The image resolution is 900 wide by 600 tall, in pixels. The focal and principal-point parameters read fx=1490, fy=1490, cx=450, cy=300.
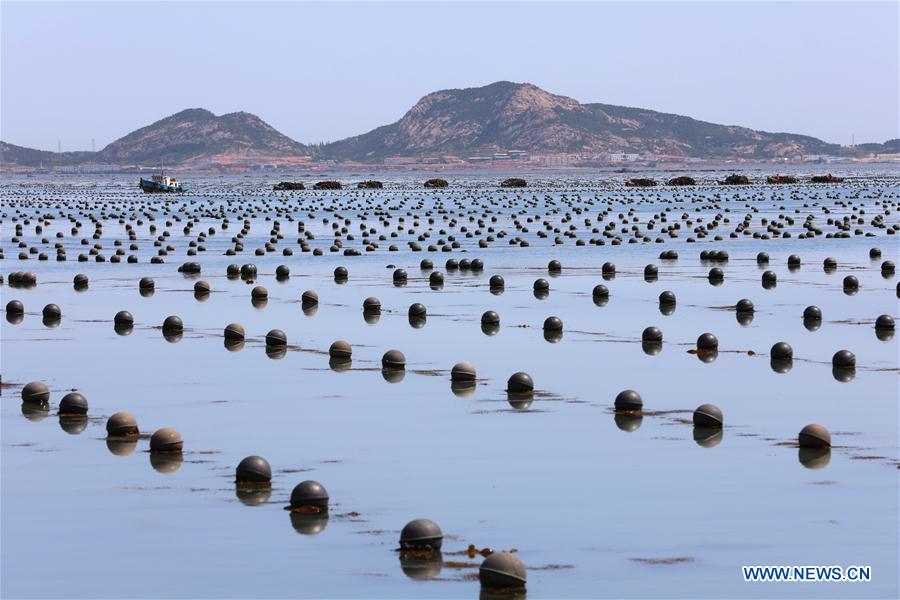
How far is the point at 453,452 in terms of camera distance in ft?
67.3

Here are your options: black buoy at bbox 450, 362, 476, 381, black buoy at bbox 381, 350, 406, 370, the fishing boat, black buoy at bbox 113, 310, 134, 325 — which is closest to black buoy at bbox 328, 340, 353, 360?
black buoy at bbox 381, 350, 406, 370

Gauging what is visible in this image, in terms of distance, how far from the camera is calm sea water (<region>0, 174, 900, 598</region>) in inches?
583

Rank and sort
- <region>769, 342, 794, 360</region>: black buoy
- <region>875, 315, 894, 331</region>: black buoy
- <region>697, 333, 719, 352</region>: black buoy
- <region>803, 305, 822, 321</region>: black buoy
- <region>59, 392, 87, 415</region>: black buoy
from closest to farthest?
<region>59, 392, 87, 415</region>: black buoy, <region>769, 342, 794, 360</region>: black buoy, <region>697, 333, 719, 352</region>: black buoy, <region>875, 315, 894, 331</region>: black buoy, <region>803, 305, 822, 321</region>: black buoy

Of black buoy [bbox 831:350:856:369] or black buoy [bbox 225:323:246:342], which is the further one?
black buoy [bbox 225:323:246:342]

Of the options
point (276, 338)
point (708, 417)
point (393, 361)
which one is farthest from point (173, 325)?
point (708, 417)

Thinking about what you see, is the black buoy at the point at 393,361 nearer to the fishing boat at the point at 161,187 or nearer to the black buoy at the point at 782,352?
the black buoy at the point at 782,352

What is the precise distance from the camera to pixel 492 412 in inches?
939

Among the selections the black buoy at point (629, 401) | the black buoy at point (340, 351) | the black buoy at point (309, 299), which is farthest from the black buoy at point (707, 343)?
the black buoy at point (309, 299)

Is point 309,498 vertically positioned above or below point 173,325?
above

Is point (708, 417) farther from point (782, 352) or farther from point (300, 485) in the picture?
point (782, 352)

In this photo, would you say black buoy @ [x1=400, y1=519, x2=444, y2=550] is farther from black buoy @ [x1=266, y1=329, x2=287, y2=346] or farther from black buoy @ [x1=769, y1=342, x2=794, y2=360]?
black buoy @ [x1=266, y1=329, x2=287, y2=346]

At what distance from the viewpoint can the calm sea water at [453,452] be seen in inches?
583

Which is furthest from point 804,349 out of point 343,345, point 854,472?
point 854,472

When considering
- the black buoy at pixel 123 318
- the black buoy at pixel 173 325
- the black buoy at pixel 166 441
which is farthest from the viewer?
the black buoy at pixel 123 318
